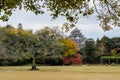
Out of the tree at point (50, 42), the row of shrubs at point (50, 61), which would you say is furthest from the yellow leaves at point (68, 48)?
the tree at point (50, 42)

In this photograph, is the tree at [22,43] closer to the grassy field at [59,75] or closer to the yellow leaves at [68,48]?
the yellow leaves at [68,48]

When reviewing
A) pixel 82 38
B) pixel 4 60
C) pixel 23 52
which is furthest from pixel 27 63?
pixel 82 38

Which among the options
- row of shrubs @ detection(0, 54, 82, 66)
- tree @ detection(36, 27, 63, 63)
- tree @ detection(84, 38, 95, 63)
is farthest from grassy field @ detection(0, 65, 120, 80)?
tree @ detection(84, 38, 95, 63)

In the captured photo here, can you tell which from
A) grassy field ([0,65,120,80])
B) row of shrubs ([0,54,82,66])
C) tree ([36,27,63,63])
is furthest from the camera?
row of shrubs ([0,54,82,66])

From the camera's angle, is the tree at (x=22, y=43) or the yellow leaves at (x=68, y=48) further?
the yellow leaves at (x=68, y=48)

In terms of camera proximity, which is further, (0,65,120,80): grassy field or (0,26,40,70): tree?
(0,26,40,70): tree

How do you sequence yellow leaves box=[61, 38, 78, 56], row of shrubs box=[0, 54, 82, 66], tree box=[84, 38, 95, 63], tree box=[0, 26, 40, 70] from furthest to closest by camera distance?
tree box=[84, 38, 95, 63] → yellow leaves box=[61, 38, 78, 56] → row of shrubs box=[0, 54, 82, 66] → tree box=[0, 26, 40, 70]

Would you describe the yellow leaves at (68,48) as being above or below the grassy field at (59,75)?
above

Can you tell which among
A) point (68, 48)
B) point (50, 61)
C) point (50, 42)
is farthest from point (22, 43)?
point (68, 48)

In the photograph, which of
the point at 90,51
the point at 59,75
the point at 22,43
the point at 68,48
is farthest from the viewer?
the point at 90,51

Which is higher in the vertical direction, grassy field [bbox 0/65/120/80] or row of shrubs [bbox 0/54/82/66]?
row of shrubs [bbox 0/54/82/66]

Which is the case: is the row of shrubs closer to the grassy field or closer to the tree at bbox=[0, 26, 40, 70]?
the tree at bbox=[0, 26, 40, 70]

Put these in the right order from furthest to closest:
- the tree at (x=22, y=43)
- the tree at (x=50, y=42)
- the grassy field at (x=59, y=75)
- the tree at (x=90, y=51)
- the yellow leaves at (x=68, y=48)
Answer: the tree at (x=90, y=51) → the yellow leaves at (x=68, y=48) → the tree at (x=22, y=43) → the tree at (x=50, y=42) → the grassy field at (x=59, y=75)

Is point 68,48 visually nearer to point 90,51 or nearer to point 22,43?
point 90,51
